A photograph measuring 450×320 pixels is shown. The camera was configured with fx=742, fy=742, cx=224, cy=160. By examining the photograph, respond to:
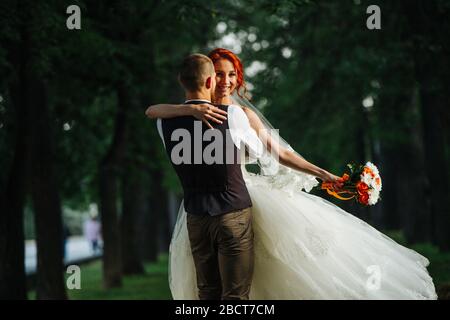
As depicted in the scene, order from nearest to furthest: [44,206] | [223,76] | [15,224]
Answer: [223,76] < [15,224] < [44,206]

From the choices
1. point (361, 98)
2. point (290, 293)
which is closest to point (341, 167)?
point (361, 98)

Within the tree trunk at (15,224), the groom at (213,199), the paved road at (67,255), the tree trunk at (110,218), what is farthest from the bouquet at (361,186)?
the paved road at (67,255)

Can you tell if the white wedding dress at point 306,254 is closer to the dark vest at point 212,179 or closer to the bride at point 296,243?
the bride at point 296,243

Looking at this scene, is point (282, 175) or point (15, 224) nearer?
point (282, 175)

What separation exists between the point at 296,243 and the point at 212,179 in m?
0.92

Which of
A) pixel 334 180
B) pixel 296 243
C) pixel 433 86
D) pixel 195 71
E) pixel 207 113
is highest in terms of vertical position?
pixel 433 86

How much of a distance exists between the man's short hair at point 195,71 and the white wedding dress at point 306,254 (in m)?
→ 0.77

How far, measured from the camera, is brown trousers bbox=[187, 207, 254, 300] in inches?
198

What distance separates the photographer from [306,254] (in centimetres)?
551

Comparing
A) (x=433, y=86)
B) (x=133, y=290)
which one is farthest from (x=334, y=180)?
(x=133, y=290)

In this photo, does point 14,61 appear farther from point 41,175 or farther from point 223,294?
point 223,294

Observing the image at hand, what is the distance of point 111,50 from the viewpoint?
13164 mm

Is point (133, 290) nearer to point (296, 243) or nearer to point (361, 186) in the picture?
point (296, 243)

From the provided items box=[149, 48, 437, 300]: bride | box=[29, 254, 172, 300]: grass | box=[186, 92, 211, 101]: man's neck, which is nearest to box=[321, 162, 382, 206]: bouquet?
box=[149, 48, 437, 300]: bride
